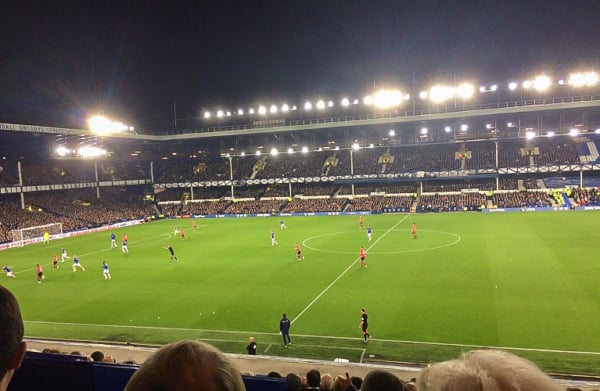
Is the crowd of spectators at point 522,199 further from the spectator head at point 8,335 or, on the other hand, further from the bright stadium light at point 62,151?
the bright stadium light at point 62,151

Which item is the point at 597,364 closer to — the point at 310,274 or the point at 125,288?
the point at 310,274

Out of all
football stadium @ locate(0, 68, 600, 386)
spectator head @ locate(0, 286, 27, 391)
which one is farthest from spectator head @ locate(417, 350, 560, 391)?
football stadium @ locate(0, 68, 600, 386)

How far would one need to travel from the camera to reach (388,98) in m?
68.6

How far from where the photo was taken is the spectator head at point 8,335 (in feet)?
6.97

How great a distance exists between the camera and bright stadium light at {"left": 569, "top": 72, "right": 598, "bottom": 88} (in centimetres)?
5941

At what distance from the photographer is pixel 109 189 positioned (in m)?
77.4

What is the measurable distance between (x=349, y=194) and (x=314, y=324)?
55.2 metres

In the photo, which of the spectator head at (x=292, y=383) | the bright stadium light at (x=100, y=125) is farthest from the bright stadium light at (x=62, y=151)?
the spectator head at (x=292, y=383)

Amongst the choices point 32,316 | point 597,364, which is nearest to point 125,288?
point 32,316

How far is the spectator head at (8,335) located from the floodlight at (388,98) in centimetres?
7007

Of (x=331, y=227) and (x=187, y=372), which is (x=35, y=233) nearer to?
(x=331, y=227)

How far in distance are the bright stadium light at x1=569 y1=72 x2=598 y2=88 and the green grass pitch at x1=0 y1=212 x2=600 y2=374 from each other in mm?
30379

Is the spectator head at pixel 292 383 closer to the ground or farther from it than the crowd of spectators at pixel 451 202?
farther from it

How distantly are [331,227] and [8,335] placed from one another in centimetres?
4817
